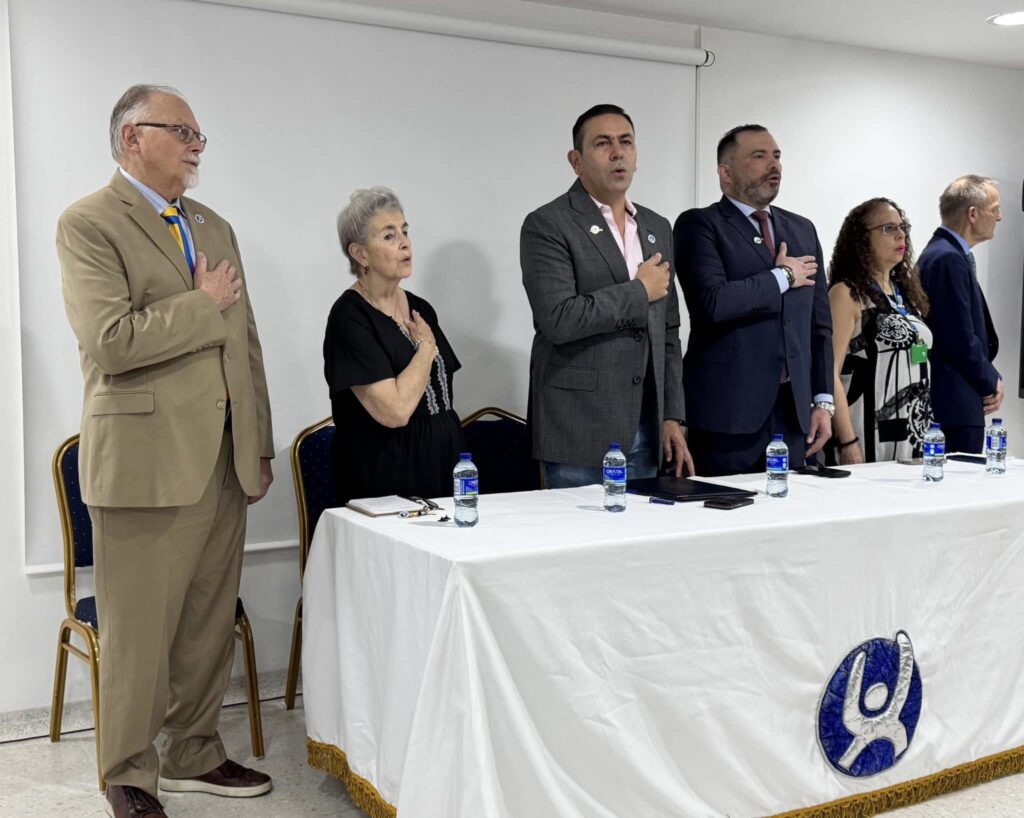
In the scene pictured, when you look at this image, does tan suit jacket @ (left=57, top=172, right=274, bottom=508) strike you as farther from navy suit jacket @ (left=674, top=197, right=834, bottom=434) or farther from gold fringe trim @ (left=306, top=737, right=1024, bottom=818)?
navy suit jacket @ (left=674, top=197, right=834, bottom=434)

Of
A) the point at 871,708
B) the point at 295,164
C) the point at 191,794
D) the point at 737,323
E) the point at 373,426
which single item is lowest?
the point at 191,794

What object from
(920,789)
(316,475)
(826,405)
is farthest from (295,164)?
(920,789)

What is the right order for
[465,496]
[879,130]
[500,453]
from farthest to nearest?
[879,130] → [500,453] → [465,496]

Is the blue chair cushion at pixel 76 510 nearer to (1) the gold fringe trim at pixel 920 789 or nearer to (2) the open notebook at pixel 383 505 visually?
(2) the open notebook at pixel 383 505

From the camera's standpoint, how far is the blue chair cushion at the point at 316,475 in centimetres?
347

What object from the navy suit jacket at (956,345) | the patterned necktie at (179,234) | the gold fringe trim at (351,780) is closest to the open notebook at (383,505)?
the gold fringe trim at (351,780)

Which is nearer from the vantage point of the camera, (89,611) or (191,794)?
(191,794)

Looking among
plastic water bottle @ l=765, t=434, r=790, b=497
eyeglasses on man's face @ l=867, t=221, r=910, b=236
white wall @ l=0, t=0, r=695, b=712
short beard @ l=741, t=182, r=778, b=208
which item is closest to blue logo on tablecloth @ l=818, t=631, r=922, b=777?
plastic water bottle @ l=765, t=434, r=790, b=497

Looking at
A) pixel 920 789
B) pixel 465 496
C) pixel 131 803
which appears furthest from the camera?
pixel 920 789

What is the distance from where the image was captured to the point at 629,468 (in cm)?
322

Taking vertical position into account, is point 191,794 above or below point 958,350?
below

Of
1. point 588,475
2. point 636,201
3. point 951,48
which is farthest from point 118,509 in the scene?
point 951,48

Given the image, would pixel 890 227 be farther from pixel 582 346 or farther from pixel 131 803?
pixel 131 803

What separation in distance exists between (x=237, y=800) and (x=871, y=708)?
5.24 ft
